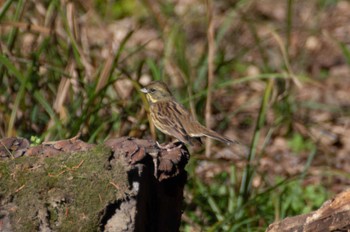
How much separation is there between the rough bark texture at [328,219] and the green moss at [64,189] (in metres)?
1.11

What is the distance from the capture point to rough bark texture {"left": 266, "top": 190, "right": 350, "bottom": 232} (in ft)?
15.3

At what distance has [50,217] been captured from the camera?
4301mm

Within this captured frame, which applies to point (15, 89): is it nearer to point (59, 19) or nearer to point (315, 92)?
point (59, 19)

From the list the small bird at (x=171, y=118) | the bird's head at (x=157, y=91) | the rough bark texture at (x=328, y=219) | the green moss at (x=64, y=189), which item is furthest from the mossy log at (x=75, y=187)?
the bird's head at (x=157, y=91)

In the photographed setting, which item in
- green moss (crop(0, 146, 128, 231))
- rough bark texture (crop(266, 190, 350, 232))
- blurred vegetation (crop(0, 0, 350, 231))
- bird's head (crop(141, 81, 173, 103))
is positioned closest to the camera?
green moss (crop(0, 146, 128, 231))

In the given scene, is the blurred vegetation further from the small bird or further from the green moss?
the green moss

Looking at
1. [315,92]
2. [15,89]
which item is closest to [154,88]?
[15,89]

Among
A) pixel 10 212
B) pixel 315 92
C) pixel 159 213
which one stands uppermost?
pixel 10 212

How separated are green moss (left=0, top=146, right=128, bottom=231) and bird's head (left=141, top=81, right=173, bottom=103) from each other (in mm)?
2226

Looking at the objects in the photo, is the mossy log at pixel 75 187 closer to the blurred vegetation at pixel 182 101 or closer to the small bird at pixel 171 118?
the blurred vegetation at pixel 182 101

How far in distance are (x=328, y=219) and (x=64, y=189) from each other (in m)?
1.45

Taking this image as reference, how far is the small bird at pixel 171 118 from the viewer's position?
20.1 feet

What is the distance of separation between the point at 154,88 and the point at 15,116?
1.14 metres

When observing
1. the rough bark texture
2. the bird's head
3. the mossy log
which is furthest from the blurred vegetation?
the rough bark texture
